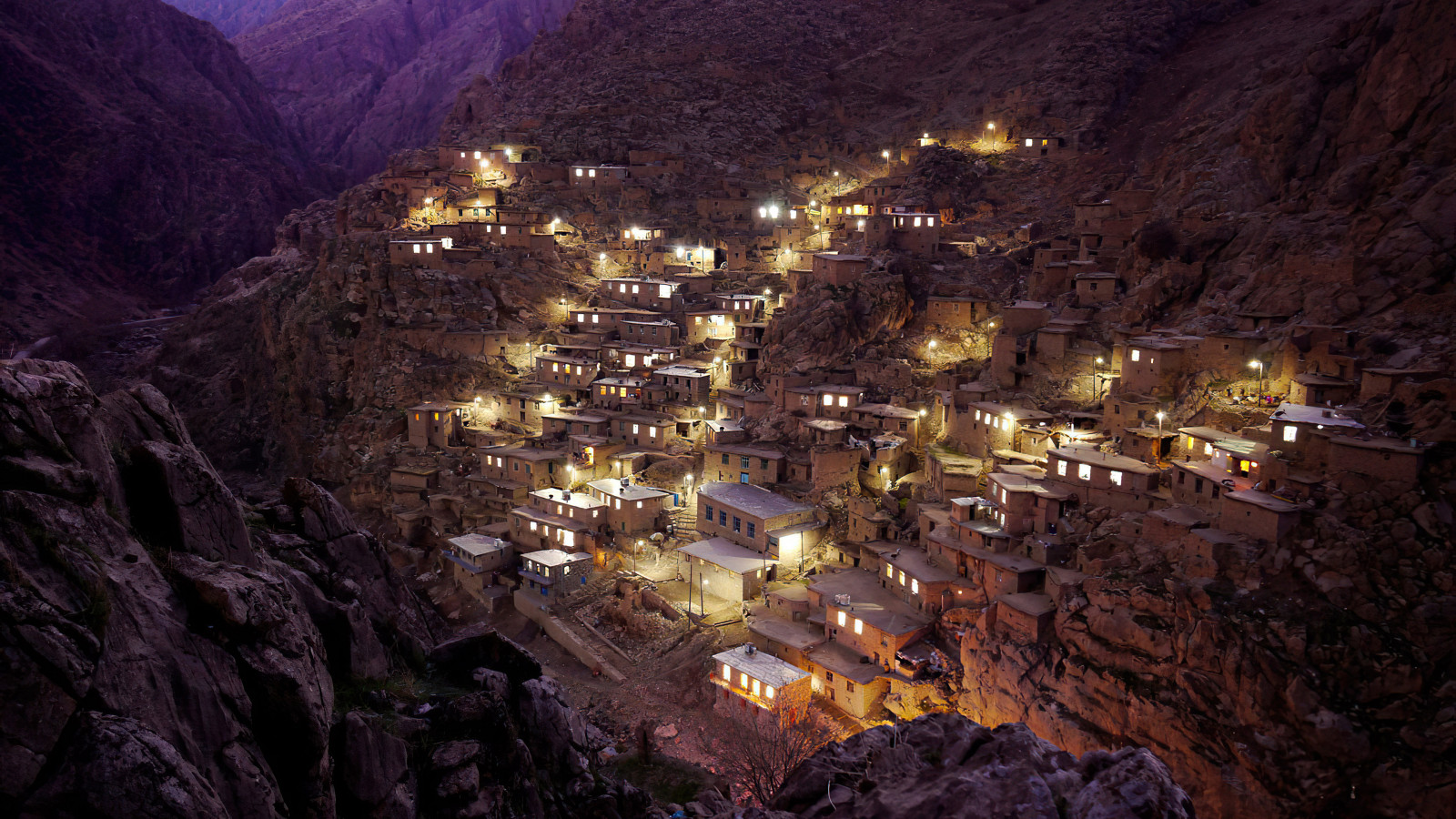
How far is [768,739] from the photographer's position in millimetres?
29531

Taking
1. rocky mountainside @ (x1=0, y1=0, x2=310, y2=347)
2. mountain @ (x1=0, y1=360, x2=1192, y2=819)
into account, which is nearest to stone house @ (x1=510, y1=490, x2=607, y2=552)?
mountain @ (x1=0, y1=360, x2=1192, y2=819)

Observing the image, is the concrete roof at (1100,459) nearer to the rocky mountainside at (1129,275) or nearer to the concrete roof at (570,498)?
the rocky mountainside at (1129,275)

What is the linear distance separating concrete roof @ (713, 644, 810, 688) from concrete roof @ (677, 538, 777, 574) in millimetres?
4788

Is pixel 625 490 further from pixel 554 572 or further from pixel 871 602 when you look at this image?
pixel 871 602

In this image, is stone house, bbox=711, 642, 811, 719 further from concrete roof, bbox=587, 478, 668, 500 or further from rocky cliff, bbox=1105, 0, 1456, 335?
rocky cliff, bbox=1105, 0, 1456, 335

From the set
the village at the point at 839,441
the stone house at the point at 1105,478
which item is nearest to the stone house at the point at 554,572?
the village at the point at 839,441

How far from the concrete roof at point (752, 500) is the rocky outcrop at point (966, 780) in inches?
1102

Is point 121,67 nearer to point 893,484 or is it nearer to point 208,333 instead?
point 208,333

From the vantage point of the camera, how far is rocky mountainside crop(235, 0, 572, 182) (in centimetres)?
13362

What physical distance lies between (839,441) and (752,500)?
17.6ft

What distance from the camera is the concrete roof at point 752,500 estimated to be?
4075 centimetres

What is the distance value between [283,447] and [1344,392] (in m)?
64.2

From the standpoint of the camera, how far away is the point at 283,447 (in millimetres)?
65562

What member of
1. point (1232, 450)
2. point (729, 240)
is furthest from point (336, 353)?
point (1232, 450)
